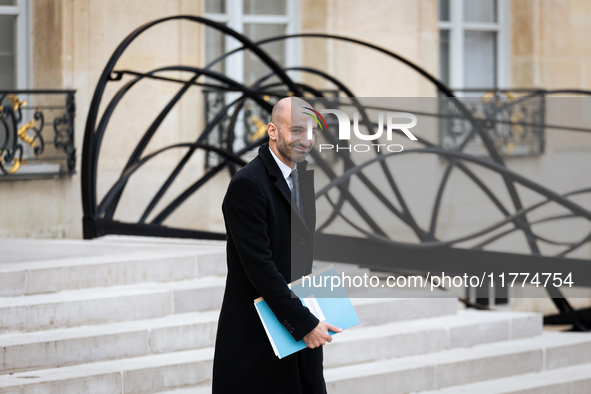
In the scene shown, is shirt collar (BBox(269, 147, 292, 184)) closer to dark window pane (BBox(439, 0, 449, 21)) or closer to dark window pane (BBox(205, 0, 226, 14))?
dark window pane (BBox(205, 0, 226, 14))

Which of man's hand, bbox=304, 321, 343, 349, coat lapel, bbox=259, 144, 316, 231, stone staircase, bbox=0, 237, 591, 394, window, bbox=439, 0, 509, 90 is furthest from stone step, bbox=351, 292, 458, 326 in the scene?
window, bbox=439, 0, 509, 90

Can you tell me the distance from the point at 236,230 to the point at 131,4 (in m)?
4.95

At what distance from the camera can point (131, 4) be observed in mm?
6570

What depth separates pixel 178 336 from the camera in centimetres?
373

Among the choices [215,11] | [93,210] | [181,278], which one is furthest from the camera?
[215,11]

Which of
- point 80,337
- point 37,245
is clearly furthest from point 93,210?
point 80,337

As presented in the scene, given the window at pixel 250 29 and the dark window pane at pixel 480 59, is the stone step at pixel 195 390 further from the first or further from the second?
the dark window pane at pixel 480 59

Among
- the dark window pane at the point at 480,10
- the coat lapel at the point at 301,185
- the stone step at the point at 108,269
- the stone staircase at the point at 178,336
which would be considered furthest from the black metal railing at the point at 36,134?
the dark window pane at the point at 480,10

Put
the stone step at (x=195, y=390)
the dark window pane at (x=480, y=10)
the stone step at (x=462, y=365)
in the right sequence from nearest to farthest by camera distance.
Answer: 1. the stone step at (x=195, y=390)
2. the stone step at (x=462, y=365)
3. the dark window pane at (x=480, y=10)

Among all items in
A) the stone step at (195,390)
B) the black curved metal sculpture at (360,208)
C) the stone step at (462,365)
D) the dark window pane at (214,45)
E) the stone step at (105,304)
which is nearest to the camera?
the stone step at (195,390)

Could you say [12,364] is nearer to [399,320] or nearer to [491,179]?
[399,320]

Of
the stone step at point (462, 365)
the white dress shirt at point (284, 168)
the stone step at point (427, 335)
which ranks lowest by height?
the stone step at point (462, 365)

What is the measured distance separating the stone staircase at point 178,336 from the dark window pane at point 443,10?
5.28 metres

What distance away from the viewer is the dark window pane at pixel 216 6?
7.57 m
